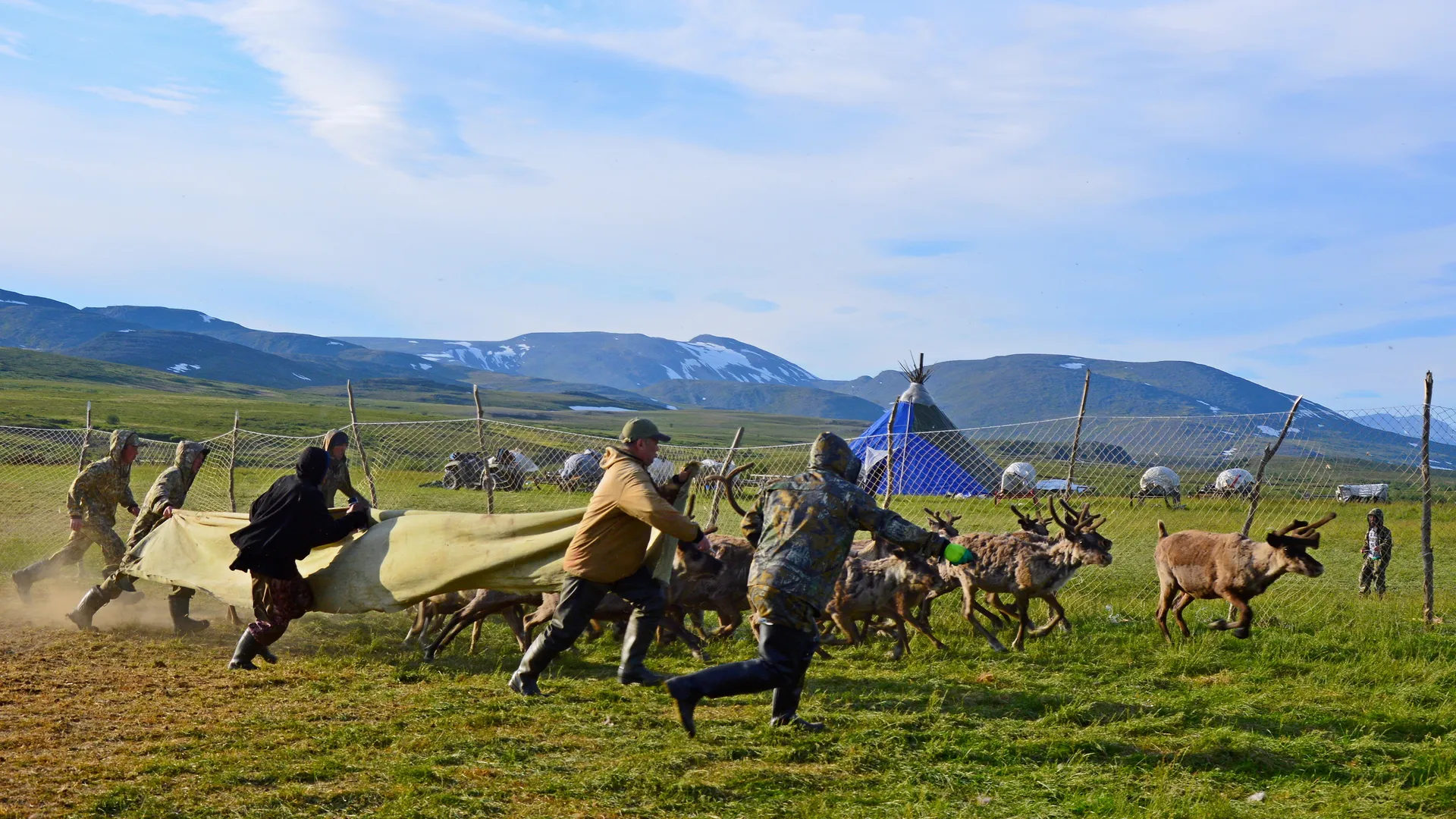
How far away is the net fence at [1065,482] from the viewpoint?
14.0 meters

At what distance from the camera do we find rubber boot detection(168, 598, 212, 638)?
11133mm

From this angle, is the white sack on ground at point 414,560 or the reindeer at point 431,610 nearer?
the white sack on ground at point 414,560

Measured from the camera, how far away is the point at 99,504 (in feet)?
42.3

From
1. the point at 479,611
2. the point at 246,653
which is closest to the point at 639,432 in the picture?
the point at 479,611

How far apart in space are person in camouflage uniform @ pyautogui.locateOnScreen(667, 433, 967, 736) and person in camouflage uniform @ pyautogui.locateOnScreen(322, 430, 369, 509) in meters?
5.23

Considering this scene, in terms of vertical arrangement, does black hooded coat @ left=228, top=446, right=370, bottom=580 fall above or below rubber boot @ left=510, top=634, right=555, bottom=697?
above

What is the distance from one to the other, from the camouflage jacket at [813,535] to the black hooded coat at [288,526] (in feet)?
14.3

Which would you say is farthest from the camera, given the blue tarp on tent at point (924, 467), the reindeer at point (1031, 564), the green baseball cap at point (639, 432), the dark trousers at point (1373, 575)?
the blue tarp on tent at point (924, 467)

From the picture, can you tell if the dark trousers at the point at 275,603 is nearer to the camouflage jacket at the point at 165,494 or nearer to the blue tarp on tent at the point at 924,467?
the camouflage jacket at the point at 165,494

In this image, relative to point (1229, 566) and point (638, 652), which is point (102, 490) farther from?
point (1229, 566)

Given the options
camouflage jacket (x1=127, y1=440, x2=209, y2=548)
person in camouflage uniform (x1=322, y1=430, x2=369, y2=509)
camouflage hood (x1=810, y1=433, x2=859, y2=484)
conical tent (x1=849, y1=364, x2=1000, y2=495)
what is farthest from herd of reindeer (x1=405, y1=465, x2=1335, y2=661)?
conical tent (x1=849, y1=364, x2=1000, y2=495)

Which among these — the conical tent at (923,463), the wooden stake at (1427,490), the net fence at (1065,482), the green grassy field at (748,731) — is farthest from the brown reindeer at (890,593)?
the conical tent at (923,463)

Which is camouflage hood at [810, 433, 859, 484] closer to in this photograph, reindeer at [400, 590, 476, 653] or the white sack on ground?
the white sack on ground

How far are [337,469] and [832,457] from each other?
23.7 ft
